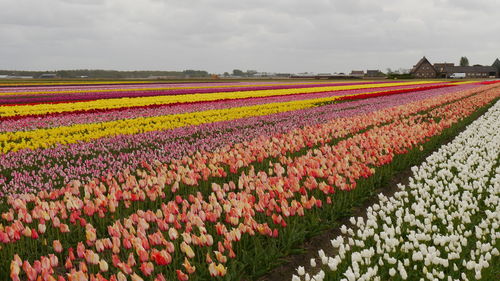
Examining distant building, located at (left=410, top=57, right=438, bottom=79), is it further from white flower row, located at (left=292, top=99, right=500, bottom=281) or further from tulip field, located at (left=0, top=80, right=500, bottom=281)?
white flower row, located at (left=292, top=99, right=500, bottom=281)

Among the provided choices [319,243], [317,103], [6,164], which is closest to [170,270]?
[319,243]

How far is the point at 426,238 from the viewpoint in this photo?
5270 mm

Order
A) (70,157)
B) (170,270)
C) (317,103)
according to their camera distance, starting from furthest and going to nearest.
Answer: (317,103), (70,157), (170,270)

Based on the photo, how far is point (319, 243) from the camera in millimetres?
6191

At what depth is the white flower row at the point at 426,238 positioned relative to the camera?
4555 millimetres

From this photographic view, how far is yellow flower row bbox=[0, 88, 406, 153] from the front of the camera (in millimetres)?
13195

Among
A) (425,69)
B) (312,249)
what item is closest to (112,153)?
(312,249)

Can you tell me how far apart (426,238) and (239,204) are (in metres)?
2.38

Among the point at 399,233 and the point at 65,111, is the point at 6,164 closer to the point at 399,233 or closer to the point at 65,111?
Result: the point at 399,233

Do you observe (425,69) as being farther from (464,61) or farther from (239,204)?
(239,204)

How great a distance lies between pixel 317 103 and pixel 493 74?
491ft

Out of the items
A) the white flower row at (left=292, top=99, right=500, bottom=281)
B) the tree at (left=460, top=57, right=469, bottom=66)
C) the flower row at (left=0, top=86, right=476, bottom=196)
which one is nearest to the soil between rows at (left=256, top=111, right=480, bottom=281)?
the white flower row at (left=292, top=99, right=500, bottom=281)

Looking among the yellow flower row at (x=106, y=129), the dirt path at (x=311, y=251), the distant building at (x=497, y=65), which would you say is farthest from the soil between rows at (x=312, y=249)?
the distant building at (x=497, y=65)

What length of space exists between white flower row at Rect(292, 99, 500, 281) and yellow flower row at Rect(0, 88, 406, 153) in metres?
9.98
